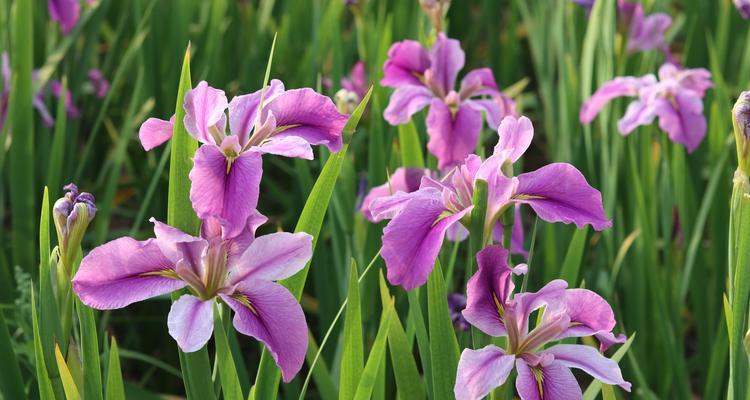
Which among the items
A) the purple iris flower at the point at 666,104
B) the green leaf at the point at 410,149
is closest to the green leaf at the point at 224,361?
the green leaf at the point at 410,149

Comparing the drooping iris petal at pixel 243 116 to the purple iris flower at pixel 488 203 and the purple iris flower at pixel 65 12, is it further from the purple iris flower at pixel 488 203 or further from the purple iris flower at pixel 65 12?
the purple iris flower at pixel 65 12

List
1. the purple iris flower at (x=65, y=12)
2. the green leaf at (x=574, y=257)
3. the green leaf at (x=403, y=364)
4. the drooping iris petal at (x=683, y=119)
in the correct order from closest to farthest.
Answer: the green leaf at (x=403, y=364) < the green leaf at (x=574, y=257) < the drooping iris petal at (x=683, y=119) < the purple iris flower at (x=65, y=12)

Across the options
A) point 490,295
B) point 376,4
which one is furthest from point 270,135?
point 376,4

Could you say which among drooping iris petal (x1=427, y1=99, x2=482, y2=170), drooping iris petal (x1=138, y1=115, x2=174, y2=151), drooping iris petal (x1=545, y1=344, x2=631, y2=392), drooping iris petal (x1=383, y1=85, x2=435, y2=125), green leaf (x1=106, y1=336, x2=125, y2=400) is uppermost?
drooping iris petal (x1=138, y1=115, x2=174, y2=151)

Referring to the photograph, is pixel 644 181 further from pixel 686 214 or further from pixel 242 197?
pixel 242 197

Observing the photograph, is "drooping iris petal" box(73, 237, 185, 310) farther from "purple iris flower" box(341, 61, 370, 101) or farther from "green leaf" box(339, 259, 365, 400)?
"purple iris flower" box(341, 61, 370, 101)

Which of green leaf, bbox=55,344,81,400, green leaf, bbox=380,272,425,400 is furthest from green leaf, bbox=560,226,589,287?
green leaf, bbox=55,344,81,400
